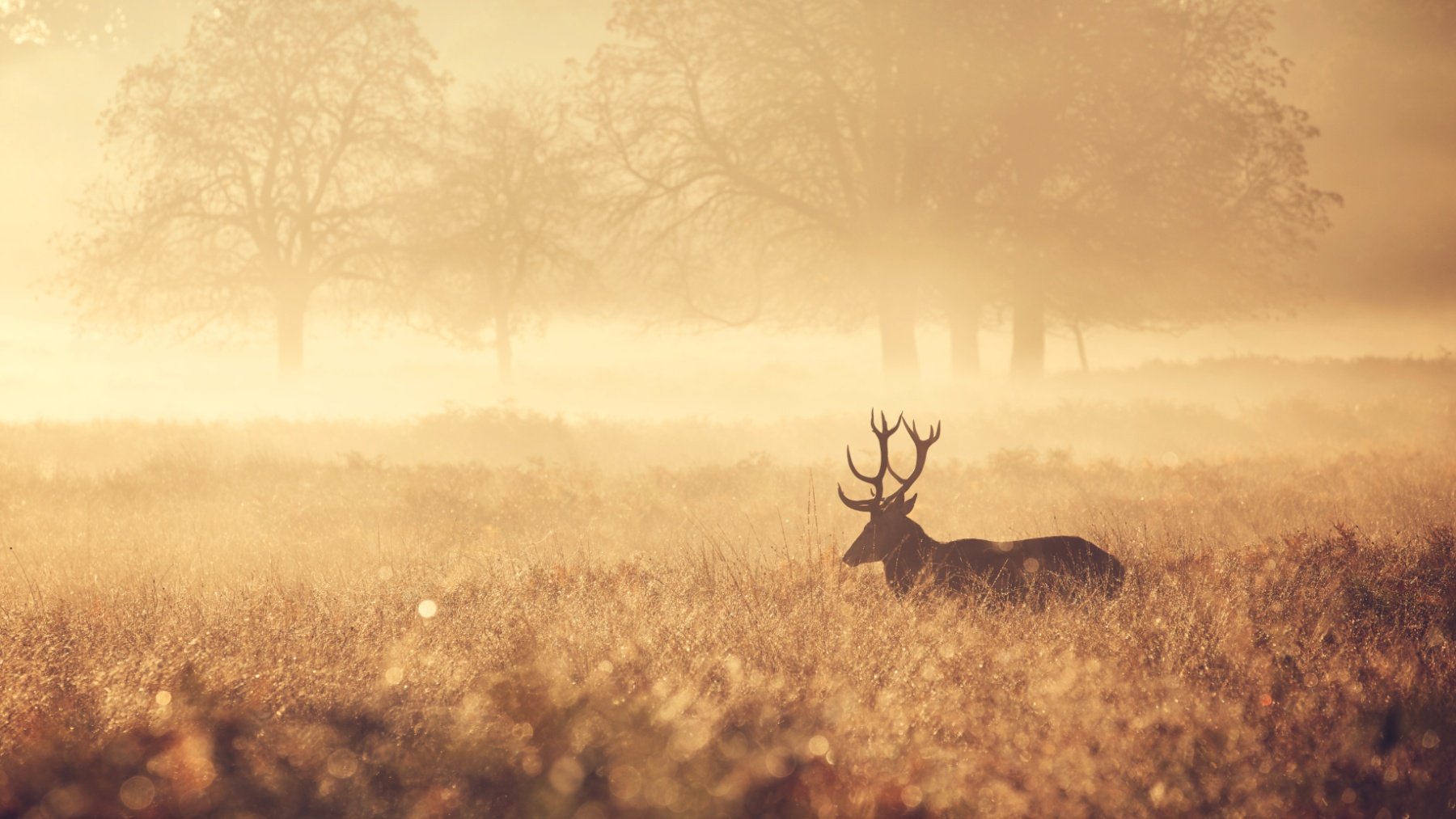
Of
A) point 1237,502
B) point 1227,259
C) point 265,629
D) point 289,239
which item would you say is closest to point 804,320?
point 1227,259

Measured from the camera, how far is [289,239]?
21703 mm

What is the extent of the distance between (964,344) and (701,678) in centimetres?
1909

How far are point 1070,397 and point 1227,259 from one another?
185 inches

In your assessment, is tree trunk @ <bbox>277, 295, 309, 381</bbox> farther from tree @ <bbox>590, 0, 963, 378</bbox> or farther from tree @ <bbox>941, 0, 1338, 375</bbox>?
tree @ <bbox>941, 0, 1338, 375</bbox>

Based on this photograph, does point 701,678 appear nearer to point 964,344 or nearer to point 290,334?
point 964,344

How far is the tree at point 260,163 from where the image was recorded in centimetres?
2034

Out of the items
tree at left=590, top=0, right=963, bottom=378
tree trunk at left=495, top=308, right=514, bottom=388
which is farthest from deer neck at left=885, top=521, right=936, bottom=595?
tree trunk at left=495, top=308, right=514, bottom=388

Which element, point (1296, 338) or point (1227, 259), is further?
point (1296, 338)

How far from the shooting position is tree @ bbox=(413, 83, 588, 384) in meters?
22.8

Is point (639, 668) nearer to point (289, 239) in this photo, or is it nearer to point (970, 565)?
point (970, 565)

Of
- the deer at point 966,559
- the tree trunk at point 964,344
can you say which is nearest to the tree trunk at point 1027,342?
the tree trunk at point 964,344

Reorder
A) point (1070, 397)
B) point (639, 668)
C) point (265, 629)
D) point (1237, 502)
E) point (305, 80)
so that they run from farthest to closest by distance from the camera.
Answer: point (305, 80)
point (1070, 397)
point (1237, 502)
point (265, 629)
point (639, 668)

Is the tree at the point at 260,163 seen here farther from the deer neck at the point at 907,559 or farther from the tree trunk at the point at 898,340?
the deer neck at the point at 907,559

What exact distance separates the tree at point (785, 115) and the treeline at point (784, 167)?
2.4 inches
